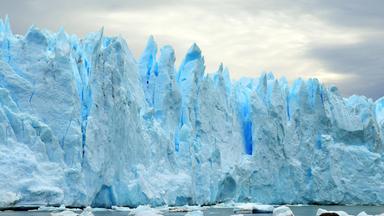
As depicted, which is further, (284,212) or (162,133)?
(162,133)

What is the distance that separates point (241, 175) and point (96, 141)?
32.2 ft

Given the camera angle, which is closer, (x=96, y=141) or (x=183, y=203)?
(x=96, y=141)

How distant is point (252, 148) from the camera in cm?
3422

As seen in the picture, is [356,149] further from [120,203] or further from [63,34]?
[63,34]

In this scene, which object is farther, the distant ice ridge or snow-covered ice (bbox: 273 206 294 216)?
the distant ice ridge

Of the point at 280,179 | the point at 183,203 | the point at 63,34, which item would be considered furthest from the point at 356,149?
the point at 63,34

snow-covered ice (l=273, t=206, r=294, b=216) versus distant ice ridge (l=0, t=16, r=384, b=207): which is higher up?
distant ice ridge (l=0, t=16, r=384, b=207)

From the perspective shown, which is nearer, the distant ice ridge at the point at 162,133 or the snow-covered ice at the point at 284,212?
the snow-covered ice at the point at 284,212

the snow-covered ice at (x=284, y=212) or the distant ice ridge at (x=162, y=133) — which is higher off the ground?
the distant ice ridge at (x=162, y=133)

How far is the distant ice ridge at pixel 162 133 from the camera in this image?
23984mm

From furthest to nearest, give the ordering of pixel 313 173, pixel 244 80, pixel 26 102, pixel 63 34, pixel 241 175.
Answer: pixel 244 80
pixel 313 173
pixel 241 175
pixel 63 34
pixel 26 102

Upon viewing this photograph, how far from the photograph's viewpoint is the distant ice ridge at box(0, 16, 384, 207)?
24.0m

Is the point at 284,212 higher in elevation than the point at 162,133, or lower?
lower

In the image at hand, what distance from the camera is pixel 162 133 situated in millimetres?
28438
